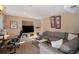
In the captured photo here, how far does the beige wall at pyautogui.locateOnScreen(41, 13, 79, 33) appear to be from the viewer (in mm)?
2834

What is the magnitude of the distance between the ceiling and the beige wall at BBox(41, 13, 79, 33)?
150mm

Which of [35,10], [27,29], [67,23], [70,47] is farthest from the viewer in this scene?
[67,23]

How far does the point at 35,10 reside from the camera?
2703mm

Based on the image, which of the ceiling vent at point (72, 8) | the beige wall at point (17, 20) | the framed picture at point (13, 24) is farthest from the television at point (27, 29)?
the ceiling vent at point (72, 8)

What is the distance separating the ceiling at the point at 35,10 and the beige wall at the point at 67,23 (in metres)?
0.15

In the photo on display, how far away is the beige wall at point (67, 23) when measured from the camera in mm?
2834

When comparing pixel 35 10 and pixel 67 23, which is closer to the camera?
pixel 35 10

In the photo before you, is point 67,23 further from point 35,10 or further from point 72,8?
point 35,10

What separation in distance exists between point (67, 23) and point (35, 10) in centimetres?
91

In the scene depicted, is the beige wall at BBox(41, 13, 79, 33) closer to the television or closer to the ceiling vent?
the ceiling vent

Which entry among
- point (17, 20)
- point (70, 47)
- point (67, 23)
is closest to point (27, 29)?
point (17, 20)

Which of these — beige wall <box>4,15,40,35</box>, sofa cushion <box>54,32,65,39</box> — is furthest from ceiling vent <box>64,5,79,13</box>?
beige wall <box>4,15,40,35</box>

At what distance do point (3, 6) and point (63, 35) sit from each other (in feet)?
5.17

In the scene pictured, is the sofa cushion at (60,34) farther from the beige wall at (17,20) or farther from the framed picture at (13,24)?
the framed picture at (13,24)
